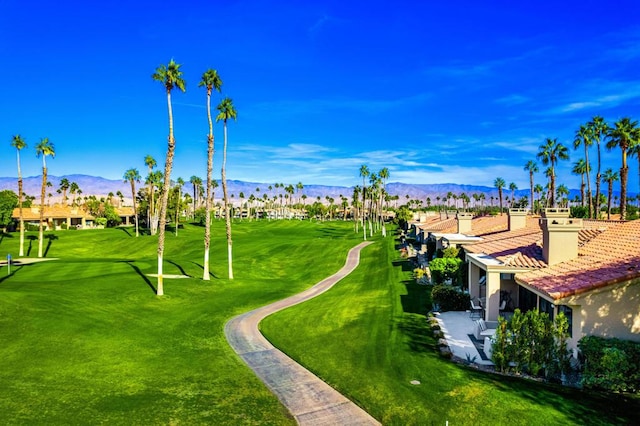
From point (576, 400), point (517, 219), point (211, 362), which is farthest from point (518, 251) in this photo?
point (211, 362)

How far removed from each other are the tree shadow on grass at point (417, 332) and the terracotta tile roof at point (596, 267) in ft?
15.7

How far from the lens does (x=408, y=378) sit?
50.7 feet

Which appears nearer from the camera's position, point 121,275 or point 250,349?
point 250,349

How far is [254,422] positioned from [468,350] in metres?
9.97

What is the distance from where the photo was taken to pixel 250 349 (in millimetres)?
19812

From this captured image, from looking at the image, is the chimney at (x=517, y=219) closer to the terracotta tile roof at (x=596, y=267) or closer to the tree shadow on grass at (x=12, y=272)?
the terracotta tile roof at (x=596, y=267)

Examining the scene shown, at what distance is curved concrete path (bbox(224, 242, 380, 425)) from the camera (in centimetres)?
1277

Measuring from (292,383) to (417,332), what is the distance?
8289 mm

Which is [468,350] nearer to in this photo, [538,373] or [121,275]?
[538,373]

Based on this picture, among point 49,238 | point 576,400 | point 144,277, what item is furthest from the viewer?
point 49,238

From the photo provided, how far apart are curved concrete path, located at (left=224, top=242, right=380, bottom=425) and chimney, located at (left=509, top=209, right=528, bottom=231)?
867 inches

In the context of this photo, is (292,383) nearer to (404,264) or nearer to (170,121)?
(170,121)

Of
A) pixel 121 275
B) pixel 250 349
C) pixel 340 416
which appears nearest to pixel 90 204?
pixel 121 275

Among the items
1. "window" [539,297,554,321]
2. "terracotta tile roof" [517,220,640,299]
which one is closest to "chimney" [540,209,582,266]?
"terracotta tile roof" [517,220,640,299]
